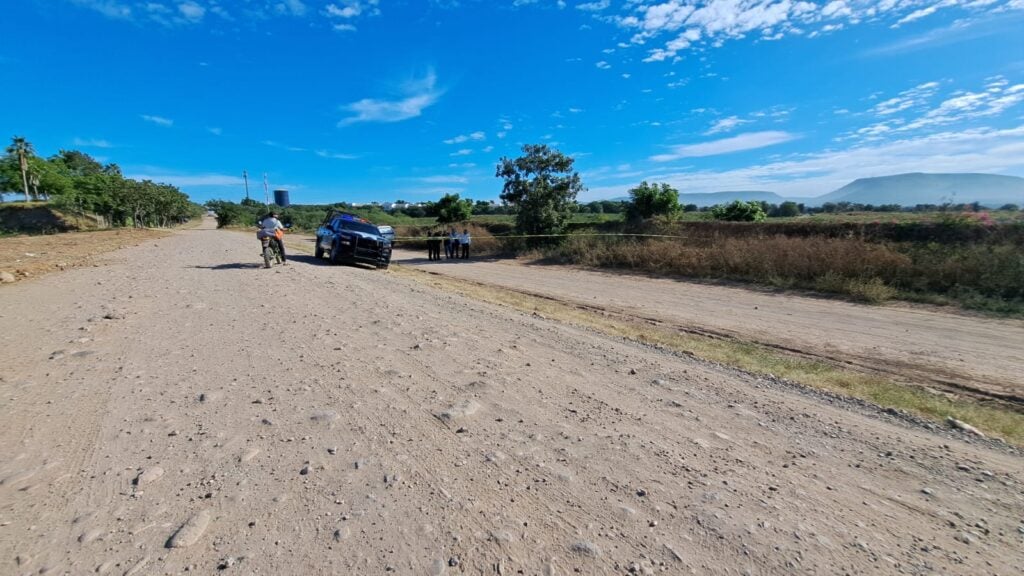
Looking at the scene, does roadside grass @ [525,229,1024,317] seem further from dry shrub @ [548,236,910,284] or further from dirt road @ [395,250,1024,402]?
dirt road @ [395,250,1024,402]

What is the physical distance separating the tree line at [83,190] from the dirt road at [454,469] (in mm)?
68052

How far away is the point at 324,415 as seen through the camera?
3.54 m

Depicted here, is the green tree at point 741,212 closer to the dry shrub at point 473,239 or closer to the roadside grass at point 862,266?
the roadside grass at point 862,266

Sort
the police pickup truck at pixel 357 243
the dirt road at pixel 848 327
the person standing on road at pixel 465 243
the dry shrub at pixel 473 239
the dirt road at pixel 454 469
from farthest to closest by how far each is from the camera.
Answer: the dry shrub at pixel 473 239
the person standing on road at pixel 465 243
the police pickup truck at pixel 357 243
the dirt road at pixel 848 327
the dirt road at pixel 454 469

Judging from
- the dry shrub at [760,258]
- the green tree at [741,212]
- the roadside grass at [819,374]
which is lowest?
the roadside grass at [819,374]

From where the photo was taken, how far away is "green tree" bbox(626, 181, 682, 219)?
27.2 m

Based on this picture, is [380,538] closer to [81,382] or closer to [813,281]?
[81,382]

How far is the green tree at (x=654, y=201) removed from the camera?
1073 inches

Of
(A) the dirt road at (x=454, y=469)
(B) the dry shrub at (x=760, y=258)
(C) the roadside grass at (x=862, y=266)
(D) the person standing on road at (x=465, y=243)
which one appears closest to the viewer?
(A) the dirt road at (x=454, y=469)

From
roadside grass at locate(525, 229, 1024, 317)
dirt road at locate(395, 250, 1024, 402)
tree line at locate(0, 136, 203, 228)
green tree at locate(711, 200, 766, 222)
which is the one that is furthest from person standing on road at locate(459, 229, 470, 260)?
tree line at locate(0, 136, 203, 228)

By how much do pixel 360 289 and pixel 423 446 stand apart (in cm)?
742

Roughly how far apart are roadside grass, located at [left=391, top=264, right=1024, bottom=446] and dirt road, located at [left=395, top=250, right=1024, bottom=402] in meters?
0.61

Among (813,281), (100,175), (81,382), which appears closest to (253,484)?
(81,382)

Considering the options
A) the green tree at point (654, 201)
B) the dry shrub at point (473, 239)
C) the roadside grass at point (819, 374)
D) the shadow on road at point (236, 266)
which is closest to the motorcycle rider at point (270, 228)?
the shadow on road at point (236, 266)
